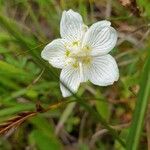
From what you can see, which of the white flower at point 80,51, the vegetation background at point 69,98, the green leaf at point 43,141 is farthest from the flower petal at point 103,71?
the green leaf at point 43,141

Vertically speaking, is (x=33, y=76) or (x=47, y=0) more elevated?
(x=47, y=0)

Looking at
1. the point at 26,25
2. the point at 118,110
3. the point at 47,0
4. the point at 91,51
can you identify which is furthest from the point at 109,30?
the point at 26,25

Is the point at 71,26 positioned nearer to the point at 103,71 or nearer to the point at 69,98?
the point at 103,71

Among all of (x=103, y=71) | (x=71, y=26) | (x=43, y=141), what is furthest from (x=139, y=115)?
(x=43, y=141)

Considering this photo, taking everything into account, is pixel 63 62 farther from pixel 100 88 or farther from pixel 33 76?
pixel 100 88

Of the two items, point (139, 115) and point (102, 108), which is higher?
point (139, 115)

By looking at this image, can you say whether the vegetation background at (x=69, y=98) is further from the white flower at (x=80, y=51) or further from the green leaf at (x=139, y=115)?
the green leaf at (x=139, y=115)
